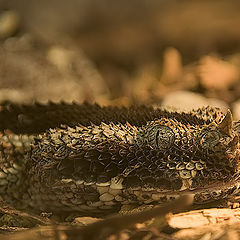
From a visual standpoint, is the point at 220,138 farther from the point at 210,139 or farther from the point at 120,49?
the point at 120,49

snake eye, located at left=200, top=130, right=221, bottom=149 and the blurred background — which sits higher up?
the blurred background

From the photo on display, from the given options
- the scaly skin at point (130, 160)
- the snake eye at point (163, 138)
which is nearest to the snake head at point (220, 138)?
the scaly skin at point (130, 160)

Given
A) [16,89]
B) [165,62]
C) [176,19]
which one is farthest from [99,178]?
[176,19]

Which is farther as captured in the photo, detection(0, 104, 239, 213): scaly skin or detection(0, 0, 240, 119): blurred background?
detection(0, 0, 240, 119): blurred background

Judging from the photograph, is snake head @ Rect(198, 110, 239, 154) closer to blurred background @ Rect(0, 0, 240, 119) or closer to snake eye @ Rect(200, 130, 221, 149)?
snake eye @ Rect(200, 130, 221, 149)

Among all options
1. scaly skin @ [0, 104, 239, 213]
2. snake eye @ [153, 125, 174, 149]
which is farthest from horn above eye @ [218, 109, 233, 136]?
snake eye @ [153, 125, 174, 149]
